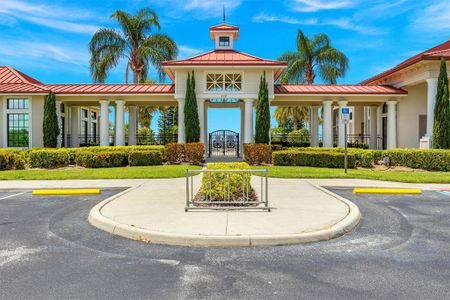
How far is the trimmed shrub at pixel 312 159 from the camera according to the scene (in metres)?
17.3

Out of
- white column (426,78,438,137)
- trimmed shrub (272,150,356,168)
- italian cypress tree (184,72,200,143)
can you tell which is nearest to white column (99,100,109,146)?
italian cypress tree (184,72,200,143)

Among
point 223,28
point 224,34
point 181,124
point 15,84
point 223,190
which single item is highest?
point 223,28

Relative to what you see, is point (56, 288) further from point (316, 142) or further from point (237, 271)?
point (316, 142)

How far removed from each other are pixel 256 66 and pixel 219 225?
1705cm

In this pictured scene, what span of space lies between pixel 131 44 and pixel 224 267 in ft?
106

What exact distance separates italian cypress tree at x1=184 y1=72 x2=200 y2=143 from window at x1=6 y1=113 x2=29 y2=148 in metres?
11.5

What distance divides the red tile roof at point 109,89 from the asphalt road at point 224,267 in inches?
723

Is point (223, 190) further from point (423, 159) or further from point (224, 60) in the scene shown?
point (224, 60)

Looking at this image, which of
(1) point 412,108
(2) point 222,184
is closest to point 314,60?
(1) point 412,108

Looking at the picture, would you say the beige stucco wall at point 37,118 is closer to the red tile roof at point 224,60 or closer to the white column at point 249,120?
the red tile roof at point 224,60

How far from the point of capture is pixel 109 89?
24656mm

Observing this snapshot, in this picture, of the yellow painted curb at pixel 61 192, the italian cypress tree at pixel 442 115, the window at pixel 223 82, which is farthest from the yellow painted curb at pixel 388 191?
the window at pixel 223 82

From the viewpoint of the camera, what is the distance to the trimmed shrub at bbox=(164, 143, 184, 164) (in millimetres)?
18734

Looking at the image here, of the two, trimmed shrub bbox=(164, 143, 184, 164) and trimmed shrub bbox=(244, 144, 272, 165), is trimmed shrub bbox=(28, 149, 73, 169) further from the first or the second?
trimmed shrub bbox=(244, 144, 272, 165)
